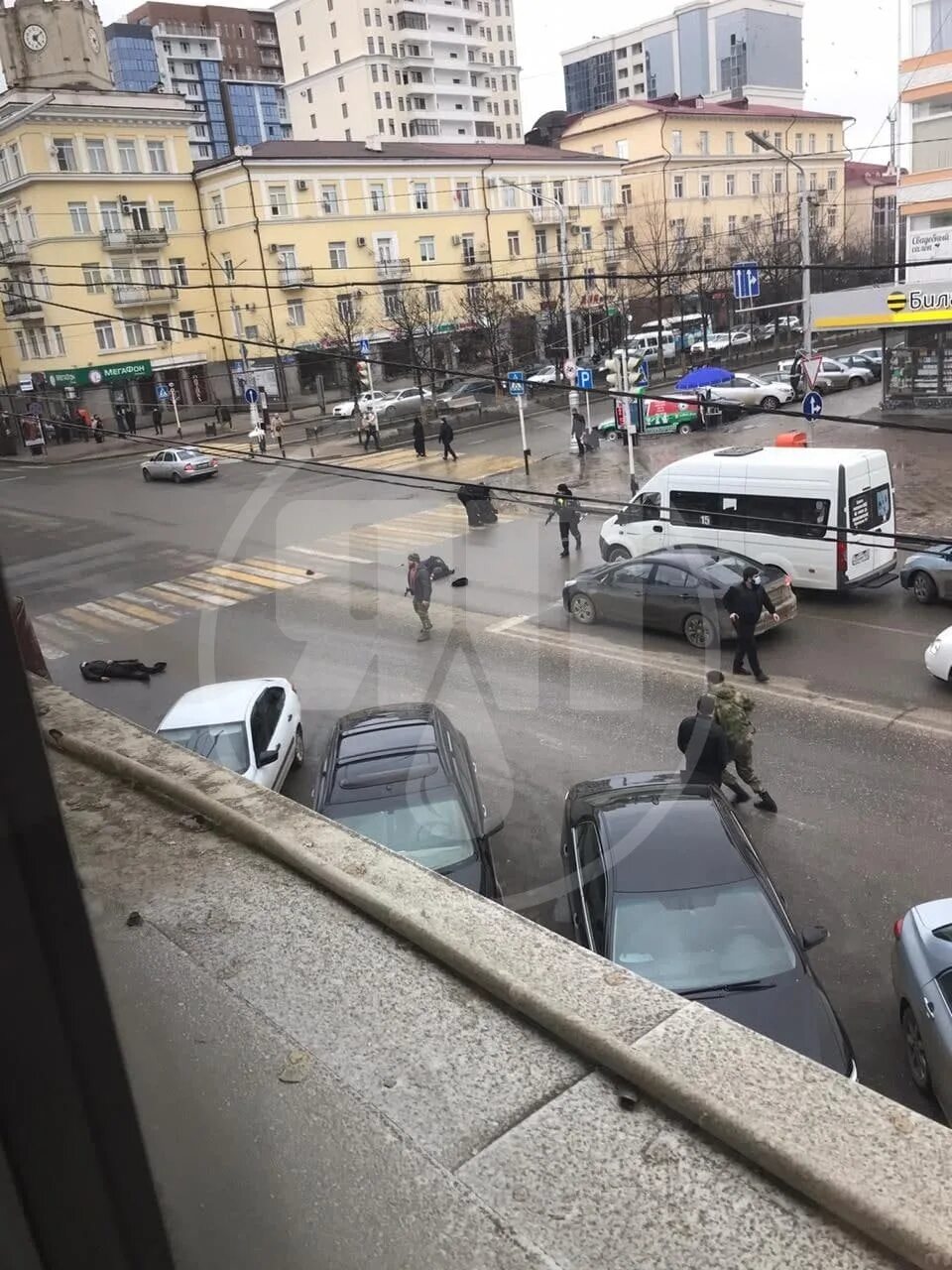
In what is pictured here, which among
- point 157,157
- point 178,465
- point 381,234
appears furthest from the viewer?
point 381,234

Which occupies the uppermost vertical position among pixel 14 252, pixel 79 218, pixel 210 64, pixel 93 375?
pixel 210 64

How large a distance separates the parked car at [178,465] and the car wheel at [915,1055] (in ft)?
97.8

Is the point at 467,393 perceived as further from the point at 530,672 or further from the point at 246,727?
the point at 246,727

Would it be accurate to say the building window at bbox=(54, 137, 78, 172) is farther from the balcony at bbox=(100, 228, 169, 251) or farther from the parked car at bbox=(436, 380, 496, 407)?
the parked car at bbox=(436, 380, 496, 407)

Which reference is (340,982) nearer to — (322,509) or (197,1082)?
(197,1082)

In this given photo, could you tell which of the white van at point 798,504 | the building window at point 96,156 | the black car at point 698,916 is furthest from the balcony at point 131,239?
the black car at point 698,916

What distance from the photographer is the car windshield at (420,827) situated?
23.6 ft

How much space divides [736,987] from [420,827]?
2729mm

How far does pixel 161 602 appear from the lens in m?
18.8

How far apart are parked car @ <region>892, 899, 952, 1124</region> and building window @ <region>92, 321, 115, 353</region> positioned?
156 ft

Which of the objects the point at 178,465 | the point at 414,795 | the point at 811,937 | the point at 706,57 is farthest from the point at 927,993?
the point at 706,57

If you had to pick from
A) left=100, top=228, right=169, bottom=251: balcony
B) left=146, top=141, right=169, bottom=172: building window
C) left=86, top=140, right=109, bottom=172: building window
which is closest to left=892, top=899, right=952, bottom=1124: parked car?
left=100, top=228, right=169, bottom=251: balcony

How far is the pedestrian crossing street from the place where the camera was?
2069 centimetres

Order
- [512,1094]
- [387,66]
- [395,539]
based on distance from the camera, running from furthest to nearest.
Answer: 1. [387,66]
2. [395,539]
3. [512,1094]
